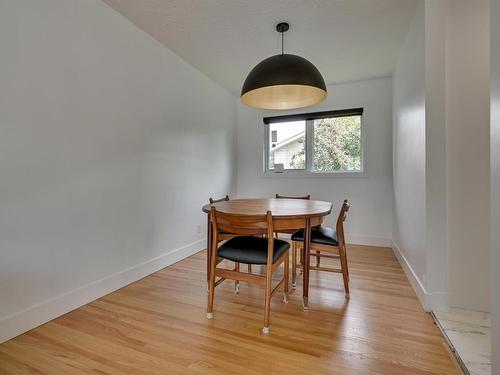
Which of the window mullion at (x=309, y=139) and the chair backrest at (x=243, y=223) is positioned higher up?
the window mullion at (x=309, y=139)

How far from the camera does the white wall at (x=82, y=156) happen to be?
167 cm

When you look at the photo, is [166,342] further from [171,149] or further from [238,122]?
[238,122]

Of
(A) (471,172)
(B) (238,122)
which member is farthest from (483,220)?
(B) (238,122)

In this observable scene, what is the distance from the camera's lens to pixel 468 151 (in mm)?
1871

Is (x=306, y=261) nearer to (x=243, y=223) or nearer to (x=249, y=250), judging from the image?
(x=249, y=250)

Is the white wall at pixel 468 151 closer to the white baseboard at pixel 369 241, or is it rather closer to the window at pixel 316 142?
the white baseboard at pixel 369 241

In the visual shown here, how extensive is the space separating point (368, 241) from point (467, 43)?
8.90 feet

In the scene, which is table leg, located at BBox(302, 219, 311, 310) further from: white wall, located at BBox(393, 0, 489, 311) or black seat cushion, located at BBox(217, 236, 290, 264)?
white wall, located at BBox(393, 0, 489, 311)

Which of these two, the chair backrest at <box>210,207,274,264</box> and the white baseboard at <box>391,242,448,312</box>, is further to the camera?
the white baseboard at <box>391,242,448,312</box>

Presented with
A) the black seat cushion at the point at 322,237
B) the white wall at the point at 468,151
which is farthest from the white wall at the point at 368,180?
the white wall at the point at 468,151

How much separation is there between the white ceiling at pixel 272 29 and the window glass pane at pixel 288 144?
1.14 meters

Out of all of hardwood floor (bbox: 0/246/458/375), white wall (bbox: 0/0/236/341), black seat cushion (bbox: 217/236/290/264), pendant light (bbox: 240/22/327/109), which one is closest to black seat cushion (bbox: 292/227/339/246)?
black seat cushion (bbox: 217/236/290/264)

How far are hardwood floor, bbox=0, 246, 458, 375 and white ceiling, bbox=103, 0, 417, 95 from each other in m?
2.45

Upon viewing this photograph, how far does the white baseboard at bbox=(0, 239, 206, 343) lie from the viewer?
166cm
